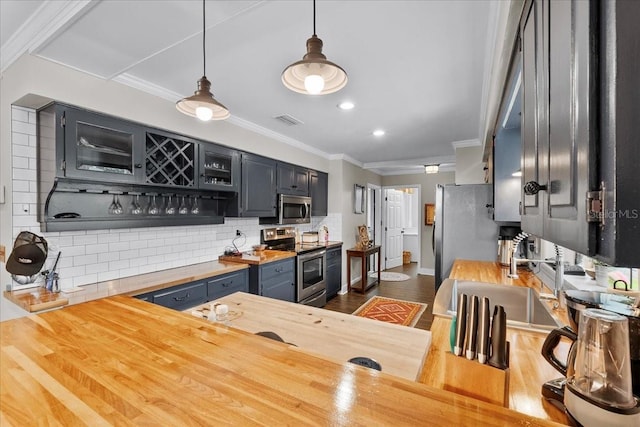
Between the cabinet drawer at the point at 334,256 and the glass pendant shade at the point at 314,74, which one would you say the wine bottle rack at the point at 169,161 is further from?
the cabinet drawer at the point at 334,256

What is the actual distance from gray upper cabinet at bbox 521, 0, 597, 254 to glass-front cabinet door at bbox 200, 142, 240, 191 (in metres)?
2.72

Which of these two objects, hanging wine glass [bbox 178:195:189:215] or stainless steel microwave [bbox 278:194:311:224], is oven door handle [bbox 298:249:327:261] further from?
hanging wine glass [bbox 178:195:189:215]

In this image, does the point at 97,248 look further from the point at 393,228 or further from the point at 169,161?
the point at 393,228

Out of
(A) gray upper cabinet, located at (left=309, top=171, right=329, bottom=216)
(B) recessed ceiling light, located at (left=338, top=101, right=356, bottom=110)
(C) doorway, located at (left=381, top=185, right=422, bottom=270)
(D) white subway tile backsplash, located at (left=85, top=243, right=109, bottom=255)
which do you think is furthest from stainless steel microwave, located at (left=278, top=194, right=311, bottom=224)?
(C) doorway, located at (left=381, top=185, right=422, bottom=270)

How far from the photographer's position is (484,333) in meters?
0.82

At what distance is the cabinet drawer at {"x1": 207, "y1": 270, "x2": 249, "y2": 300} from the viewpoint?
2.78 metres

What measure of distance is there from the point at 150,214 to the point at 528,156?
9.09ft

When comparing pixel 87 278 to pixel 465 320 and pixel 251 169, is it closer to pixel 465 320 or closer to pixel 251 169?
pixel 251 169

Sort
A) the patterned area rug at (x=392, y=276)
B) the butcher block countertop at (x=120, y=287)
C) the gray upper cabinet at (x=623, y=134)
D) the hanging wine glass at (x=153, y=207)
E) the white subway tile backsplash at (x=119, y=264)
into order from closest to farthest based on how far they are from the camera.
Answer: the gray upper cabinet at (x=623, y=134), the butcher block countertop at (x=120, y=287), the white subway tile backsplash at (x=119, y=264), the hanging wine glass at (x=153, y=207), the patterned area rug at (x=392, y=276)

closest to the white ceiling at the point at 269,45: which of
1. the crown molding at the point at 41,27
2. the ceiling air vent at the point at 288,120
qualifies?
the crown molding at the point at 41,27

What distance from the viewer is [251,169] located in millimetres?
3541

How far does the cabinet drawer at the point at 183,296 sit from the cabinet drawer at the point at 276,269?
0.73 metres

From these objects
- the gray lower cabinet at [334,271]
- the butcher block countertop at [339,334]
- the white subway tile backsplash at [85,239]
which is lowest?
the gray lower cabinet at [334,271]

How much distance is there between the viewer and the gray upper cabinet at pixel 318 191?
4766 millimetres
